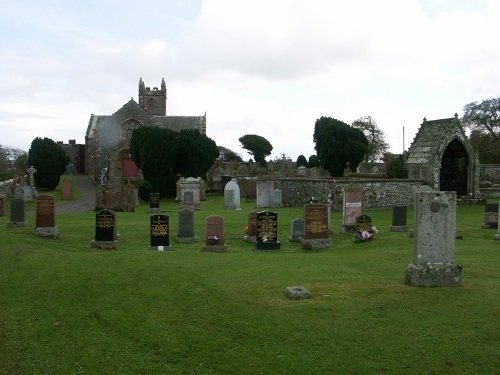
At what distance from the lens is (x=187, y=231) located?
16.2m

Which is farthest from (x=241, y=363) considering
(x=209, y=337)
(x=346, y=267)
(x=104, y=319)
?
(x=346, y=267)

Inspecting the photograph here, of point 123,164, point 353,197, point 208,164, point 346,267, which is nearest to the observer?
point 346,267

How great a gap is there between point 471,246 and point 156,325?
33.7 feet

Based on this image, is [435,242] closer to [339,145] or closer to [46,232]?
[46,232]

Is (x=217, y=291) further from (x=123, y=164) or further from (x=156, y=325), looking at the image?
(x=123, y=164)

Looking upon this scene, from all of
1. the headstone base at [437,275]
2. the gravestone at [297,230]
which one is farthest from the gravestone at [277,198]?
the headstone base at [437,275]

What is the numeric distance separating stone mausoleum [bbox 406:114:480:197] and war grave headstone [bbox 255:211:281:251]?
14810 millimetres

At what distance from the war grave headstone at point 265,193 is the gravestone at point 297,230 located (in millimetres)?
11383

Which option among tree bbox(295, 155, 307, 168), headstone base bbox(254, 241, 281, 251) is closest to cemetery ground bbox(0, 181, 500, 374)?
headstone base bbox(254, 241, 281, 251)

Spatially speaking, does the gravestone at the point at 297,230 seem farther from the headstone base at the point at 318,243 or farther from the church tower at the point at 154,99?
the church tower at the point at 154,99

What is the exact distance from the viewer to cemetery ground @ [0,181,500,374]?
582 centimetres

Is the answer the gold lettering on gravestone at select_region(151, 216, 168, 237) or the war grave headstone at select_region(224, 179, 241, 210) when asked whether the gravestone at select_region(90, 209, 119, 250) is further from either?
the war grave headstone at select_region(224, 179, 241, 210)

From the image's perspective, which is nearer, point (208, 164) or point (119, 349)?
point (119, 349)

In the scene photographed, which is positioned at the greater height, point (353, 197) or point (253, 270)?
point (353, 197)
